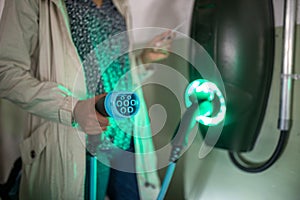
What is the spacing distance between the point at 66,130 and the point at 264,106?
604 mm

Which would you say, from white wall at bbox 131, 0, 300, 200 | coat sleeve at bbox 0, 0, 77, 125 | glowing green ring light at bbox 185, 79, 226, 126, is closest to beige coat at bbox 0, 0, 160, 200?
coat sleeve at bbox 0, 0, 77, 125

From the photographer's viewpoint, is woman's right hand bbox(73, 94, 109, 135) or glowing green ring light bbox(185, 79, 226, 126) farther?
glowing green ring light bbox(185, 79, 226, 126)

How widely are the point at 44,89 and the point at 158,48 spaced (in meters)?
0.52

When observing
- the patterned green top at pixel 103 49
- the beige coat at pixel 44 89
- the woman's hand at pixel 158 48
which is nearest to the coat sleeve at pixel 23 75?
the beige coat at pixel 44 89

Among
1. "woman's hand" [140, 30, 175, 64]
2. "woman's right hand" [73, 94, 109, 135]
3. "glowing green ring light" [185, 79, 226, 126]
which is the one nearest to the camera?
"woman's right hand" [73, 94, 109, 135]

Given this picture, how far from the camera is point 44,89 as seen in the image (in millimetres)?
724

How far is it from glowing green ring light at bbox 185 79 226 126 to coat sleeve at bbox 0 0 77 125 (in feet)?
1.11

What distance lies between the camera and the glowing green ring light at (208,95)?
791 mm

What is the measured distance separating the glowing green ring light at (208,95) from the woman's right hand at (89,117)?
28 centimetres

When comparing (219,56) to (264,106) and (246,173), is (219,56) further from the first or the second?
(246,173)

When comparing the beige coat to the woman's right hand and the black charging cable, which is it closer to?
the woman's right hand

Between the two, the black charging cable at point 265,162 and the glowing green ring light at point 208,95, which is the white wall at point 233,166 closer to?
the black charging cable at point 265,162

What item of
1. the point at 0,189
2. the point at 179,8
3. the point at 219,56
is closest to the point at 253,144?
the point at 219,56

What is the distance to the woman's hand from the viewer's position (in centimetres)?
108
